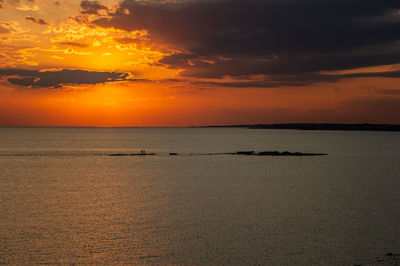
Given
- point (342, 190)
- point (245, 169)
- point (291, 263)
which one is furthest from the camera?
point (245, 169)

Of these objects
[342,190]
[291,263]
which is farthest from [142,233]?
[342,190]

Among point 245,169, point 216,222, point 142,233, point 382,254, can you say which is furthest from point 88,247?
point 245,169

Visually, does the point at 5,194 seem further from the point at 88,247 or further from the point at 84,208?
the point at 88,247

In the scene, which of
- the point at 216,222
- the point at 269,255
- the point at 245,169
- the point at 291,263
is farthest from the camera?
the point at 245,169

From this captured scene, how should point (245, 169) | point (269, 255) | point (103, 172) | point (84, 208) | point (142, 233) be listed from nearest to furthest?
point (269, 255) → point (142, 233) → point (84, 208) → point (103, 172) → point (245, 169)

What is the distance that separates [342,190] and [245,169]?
23.2 meters

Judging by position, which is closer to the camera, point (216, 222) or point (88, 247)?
point (88, 247)

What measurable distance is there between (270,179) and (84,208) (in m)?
27.0

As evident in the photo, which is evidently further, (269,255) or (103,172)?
(103,172)

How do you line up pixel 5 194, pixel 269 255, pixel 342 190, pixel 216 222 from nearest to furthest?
pixel 269 255, pixel 216 222, pixel 5 194, pixel 342 190

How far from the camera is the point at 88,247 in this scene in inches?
829

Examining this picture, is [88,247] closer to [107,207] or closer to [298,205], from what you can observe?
[107,207]

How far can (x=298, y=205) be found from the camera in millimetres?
33406

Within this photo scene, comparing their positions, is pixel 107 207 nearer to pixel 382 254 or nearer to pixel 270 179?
pixel 382 254
